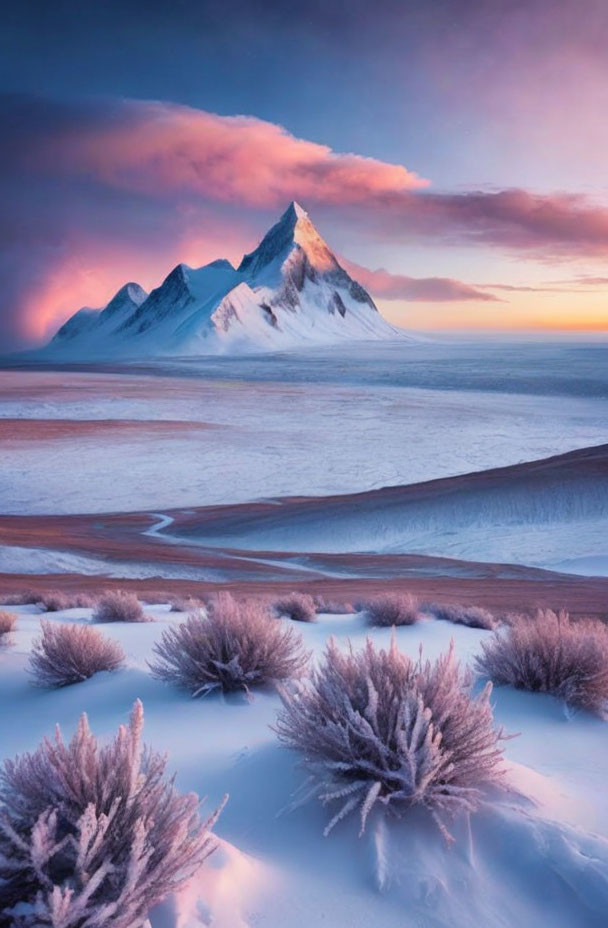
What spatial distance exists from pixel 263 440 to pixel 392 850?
2870cm

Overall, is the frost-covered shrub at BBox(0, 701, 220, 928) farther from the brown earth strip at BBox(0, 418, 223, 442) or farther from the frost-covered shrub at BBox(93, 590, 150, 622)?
the brown earth strip at BBox(0, 418, 223, 442)

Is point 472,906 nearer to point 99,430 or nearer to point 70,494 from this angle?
point 70,494

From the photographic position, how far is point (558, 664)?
12.2 ft

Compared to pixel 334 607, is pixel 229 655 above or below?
above

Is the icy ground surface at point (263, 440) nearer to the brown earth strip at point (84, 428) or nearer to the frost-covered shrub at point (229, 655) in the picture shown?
the brown earth strip at point (84, 428)

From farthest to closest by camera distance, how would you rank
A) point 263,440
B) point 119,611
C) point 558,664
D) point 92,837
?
1. point 263,440
2. point 119,611
3. point 558,664
4. point 92,837

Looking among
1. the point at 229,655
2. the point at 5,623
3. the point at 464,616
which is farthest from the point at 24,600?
the point at 229,655

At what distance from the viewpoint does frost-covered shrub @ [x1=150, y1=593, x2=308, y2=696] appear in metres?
3.74

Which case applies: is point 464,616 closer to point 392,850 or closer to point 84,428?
point 392,850

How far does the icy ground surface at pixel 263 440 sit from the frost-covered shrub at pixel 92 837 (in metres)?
17.4

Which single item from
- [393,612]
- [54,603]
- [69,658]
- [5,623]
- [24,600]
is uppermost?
[69,658]

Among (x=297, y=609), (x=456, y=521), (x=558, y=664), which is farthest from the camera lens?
(x=456, y=521)

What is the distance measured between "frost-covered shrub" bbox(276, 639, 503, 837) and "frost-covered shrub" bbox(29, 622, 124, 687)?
1.79 meters

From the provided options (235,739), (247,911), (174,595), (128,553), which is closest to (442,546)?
(128,553)
